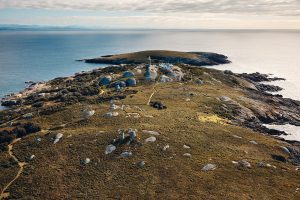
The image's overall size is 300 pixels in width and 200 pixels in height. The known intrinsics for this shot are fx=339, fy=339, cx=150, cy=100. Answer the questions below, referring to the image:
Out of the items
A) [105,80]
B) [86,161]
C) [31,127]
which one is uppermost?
[31,127]

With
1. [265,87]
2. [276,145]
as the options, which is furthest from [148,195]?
[265,87]

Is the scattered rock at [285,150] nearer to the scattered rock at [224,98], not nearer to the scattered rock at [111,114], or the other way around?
the scattered rock at [224,98]

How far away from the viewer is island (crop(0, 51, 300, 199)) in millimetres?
55094

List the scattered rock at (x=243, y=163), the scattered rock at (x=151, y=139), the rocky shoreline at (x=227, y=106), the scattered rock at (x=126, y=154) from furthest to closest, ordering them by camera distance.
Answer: the rocky shoreline at (x=227, y=106) → the scattered rock at (x=151, y=139) → the scattered rock at (x=126, y=154) → the scattered rock at (x=243, y=163)

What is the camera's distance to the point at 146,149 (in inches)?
2608

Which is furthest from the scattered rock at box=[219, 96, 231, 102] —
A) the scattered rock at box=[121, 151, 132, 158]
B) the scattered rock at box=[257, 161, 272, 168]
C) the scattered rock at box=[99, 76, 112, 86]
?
the scattered rock at box=[121, 151, 132, 158]

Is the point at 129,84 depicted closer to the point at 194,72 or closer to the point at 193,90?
the point at 193,90

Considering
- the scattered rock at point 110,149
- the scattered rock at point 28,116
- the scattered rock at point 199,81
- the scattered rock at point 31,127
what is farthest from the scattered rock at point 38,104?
the scattered rock at point 199,81

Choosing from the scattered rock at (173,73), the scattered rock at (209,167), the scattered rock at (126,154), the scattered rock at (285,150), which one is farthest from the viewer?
the scattered rock at (173,73)

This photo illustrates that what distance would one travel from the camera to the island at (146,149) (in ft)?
181

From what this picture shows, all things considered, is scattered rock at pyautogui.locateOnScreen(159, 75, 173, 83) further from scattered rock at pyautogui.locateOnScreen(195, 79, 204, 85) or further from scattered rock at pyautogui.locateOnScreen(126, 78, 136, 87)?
scattered rock at pyautogui.locateOnScreen(126, 78, 136, 87)

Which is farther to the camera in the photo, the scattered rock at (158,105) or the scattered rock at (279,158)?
the scattered rock at (158,105)

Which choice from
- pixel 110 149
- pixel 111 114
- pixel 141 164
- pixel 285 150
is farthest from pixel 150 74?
pixel 141 164

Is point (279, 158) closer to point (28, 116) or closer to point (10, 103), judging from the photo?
point (28, 116)
